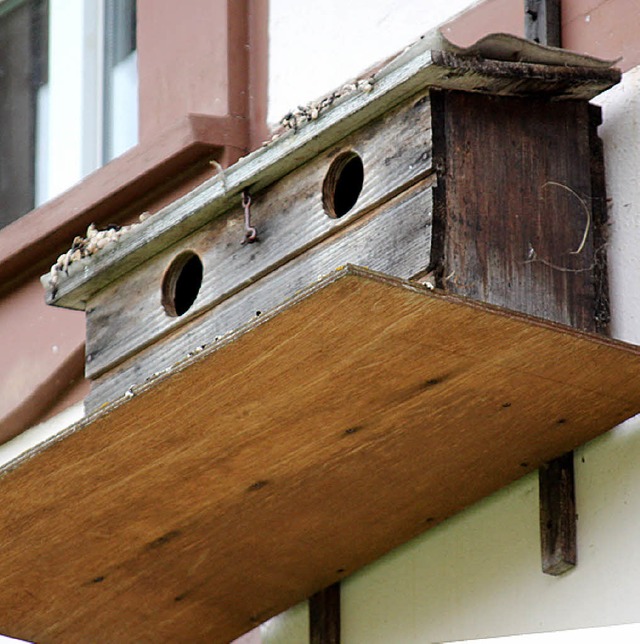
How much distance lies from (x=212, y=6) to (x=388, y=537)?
1.33 meters

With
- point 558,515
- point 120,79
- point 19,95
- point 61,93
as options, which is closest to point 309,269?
point 558,515

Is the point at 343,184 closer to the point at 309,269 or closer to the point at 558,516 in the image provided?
the point at 309,269

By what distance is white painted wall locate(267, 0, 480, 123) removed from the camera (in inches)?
165

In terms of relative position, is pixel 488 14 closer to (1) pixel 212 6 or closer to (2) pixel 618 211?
(2) pixel 618 211

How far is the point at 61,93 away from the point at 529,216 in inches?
80.5

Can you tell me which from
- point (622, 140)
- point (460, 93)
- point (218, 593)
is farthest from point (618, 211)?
point (218, 593)

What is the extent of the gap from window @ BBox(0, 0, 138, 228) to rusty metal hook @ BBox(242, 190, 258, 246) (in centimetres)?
145

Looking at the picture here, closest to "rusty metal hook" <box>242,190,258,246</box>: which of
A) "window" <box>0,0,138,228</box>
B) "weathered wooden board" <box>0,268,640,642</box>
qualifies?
"weathered wooden board" <box>0,268,640,642</box>

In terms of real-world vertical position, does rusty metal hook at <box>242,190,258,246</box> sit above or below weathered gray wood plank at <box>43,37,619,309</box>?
below

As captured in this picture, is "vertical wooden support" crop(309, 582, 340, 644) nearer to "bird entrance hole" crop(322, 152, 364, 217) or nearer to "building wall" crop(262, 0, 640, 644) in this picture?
"building wall" crop(262, 0, 640, 644)

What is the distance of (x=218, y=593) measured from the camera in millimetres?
3969

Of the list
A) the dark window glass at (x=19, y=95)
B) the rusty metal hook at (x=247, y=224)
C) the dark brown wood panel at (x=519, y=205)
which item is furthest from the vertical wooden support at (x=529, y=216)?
the dark window glass at (x=19, y=95)

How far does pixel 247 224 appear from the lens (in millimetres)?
3658

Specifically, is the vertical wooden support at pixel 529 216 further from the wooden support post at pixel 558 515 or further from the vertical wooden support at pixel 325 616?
the vertical wooden support at pixel 325 616
